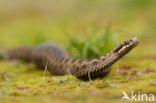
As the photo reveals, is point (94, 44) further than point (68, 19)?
No

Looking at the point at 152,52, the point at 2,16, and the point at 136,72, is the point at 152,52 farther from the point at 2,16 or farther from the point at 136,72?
the point at 2,16

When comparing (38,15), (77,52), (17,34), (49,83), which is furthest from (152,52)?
(38,15)

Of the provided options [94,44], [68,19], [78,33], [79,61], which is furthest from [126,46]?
[68,19]

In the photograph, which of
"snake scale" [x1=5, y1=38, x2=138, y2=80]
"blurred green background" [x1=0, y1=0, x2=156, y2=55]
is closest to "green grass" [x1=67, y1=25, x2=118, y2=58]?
"snake scale" [x1=5, y1=38, x2=138, y2=80]

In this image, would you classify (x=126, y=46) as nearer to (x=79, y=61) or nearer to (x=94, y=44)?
(x=79, y=61)

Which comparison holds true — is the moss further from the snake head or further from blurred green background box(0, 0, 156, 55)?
blurred green background box(0, 0, 156, 55)

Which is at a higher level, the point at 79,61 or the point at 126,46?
the point at 126,46
